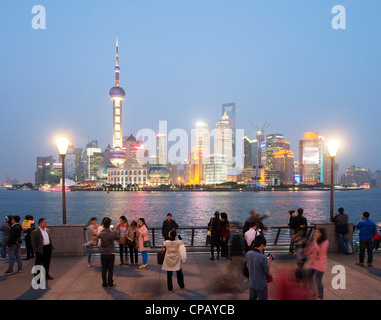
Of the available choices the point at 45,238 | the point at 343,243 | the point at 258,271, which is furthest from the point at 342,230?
the point at 45,238

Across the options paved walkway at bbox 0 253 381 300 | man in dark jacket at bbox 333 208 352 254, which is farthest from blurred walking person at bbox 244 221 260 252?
man in dark jacket at bbox 333 208 352 254

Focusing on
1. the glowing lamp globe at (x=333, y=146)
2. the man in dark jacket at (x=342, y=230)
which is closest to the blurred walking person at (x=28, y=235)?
the man in dark jacket at (x=342, y=230)

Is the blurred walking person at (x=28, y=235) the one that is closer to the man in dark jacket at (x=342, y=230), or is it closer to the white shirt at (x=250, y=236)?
the white shirt at (x=250, y=236)

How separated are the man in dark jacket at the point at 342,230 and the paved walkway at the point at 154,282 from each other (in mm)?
530

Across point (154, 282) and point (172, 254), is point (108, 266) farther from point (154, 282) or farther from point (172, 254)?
point (172, 254)

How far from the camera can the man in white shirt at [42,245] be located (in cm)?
886

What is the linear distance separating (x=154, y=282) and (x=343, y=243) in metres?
7.22

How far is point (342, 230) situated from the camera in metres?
11.7

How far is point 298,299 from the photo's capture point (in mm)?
5465

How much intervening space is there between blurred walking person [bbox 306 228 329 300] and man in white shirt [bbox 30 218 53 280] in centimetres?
685

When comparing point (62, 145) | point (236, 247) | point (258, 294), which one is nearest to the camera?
point (258, 294)

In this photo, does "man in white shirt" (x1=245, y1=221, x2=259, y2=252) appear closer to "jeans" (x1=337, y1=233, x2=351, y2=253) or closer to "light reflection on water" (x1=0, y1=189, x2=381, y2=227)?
"jeans" (x1=337, y1=233, x2=351, y2=253)

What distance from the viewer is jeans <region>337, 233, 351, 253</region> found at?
11.7 meters
